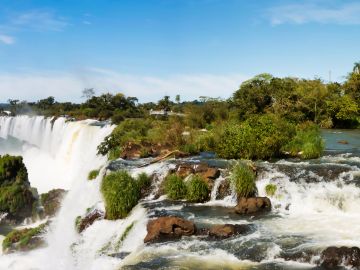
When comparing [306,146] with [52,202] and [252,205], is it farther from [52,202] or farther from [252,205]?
[52,202]

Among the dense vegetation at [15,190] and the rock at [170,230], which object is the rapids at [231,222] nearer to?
the rock at [170,230]

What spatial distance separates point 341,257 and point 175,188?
940 cm

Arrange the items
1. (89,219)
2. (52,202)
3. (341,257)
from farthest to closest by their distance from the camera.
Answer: (52,202) → (89,219) → (341,257)

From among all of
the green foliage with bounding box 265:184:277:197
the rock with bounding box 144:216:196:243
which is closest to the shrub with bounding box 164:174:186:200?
the green foliage with bounding box 265:184:277:197

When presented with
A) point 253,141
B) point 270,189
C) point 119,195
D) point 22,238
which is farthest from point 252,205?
point 22,238

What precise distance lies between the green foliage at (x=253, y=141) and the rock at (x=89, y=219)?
9016 millimetres

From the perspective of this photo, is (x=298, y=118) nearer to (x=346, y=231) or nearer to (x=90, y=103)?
(x=346, y=231)

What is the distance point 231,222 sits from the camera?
17.3 metres

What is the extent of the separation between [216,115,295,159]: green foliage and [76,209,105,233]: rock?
29.6 feet

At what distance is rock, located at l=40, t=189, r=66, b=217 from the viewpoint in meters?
31.1

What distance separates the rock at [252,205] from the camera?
18359mm

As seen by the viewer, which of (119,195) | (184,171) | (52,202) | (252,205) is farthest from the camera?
(52,202)

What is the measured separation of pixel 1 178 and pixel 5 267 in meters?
16.5

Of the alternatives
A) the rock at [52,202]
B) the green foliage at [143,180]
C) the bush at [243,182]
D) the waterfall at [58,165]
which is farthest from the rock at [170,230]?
the rock at [52,202]
